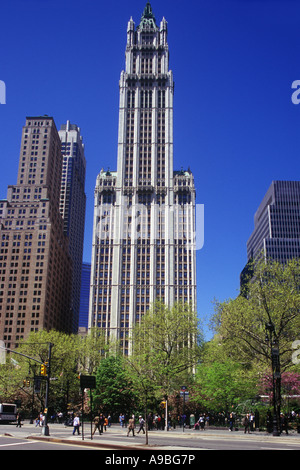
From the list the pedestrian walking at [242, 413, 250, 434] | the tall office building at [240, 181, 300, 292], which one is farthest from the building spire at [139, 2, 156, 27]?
the pedestrian walking at [242, 413, 250, 434]

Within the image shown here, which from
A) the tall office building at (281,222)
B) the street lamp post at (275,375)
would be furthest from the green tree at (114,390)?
the tall office building at (281,222)

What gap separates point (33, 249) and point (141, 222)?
1479 inches

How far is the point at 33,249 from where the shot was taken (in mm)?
145500

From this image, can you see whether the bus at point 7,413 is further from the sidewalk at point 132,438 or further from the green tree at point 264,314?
the green tree at point 264,314

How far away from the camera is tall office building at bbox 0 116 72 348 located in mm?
139750

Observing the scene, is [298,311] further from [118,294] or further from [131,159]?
[131,159]

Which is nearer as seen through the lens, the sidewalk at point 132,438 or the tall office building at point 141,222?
the sidewalk at point 132,438

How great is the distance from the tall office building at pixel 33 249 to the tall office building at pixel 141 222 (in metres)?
21.3

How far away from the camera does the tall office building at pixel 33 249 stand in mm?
139750

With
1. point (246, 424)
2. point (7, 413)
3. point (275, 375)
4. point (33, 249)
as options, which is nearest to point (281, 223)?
point (33, 249)

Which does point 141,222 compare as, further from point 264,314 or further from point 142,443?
point 142,443

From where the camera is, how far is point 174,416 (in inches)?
2453
